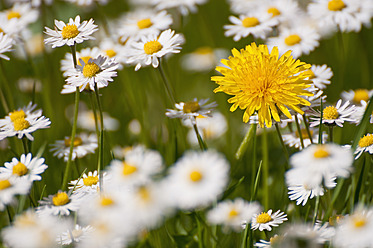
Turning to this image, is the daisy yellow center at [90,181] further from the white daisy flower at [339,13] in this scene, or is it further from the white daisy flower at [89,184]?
the white daisy flower at [339,13]

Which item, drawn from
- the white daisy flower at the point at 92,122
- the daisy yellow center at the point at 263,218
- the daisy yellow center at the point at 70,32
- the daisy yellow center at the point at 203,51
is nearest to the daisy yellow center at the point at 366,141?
the daisy yellow center at the point at 263,218

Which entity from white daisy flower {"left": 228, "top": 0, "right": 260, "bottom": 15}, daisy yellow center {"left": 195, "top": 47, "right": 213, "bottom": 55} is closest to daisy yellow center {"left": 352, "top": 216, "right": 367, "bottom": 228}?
white daisy flower {"left": 228, "top": 0, "right": 260, "bottom": 15}

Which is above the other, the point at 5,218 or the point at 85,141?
the point at 85,141

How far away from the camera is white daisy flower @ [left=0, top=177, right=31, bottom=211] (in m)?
0.87

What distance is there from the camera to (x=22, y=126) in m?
1.15

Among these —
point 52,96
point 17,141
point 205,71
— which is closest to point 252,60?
point 17,141

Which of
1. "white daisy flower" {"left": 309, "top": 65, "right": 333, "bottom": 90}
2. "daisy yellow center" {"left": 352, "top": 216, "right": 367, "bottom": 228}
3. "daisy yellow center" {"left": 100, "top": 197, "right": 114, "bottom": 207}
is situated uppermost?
"white daisy flower" {"left": 309, "top": 65, "right": 333, "bottom": 90}

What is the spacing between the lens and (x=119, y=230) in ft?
2.27

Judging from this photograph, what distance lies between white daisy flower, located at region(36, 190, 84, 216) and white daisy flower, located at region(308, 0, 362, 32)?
0.98 meters

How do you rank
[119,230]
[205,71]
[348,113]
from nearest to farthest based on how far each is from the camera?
[119,230] → [348,113] → [205,71]

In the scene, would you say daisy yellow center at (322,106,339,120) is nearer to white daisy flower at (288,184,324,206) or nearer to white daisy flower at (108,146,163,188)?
white daisy flower at (288,184,324,206)

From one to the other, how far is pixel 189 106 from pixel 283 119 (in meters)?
0.24

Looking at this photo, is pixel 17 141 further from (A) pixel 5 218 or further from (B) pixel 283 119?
(B) pixel 283 119

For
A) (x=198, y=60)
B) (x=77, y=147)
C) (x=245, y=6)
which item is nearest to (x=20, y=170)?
(x=77, y=147)
